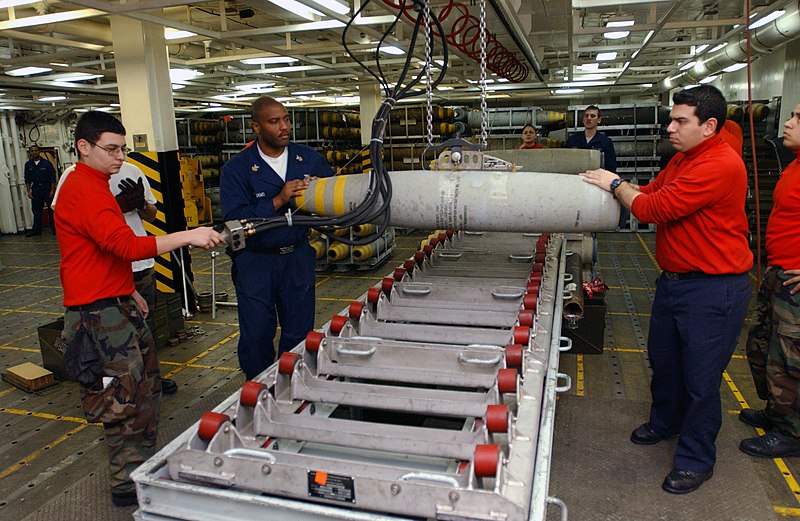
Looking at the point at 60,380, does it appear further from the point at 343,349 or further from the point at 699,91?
the point at 699,91

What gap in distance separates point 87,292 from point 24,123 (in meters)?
14.9

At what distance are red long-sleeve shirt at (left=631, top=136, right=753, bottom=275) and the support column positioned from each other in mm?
4946

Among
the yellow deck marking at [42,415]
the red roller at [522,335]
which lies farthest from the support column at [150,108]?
the red roller at [522,335]

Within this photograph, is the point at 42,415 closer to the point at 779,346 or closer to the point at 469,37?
the point at 779,346

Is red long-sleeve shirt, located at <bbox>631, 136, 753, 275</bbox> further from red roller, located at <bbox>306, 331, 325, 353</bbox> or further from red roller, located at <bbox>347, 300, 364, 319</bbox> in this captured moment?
red roller, located at <bbox>306, 331, 325, 353</bbox>

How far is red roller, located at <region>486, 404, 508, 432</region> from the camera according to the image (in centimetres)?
184

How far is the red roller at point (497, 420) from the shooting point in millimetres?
1837

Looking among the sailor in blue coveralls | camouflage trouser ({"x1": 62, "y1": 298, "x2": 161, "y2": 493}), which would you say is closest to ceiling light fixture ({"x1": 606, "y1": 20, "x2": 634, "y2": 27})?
the sailor in blue coveralls

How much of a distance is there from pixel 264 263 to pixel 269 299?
0.23m

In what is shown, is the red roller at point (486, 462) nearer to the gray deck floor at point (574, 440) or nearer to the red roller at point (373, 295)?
the gray deck floor at point (574, 440)

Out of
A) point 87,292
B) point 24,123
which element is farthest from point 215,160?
point 87,292

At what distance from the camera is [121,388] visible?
280 cm

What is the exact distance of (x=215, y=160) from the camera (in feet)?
50.6

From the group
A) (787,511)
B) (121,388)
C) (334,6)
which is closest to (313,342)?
(121,388)
